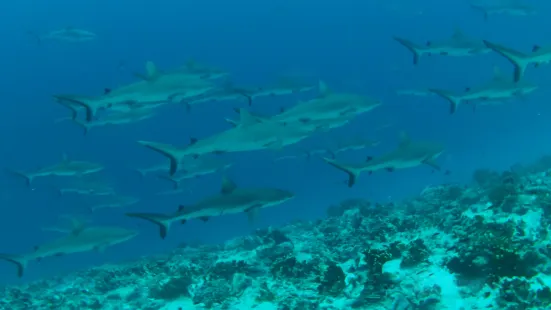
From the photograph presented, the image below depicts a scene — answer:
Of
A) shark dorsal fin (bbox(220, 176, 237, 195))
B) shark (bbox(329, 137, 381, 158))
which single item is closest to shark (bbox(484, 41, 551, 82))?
shark dorsal fin (bbox(220, 176, 237, 195))

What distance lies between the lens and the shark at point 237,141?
957 centimetres

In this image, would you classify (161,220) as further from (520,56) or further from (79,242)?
(520,56)

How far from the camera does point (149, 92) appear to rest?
11.9 metres

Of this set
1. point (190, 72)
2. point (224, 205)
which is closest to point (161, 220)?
point (224, 205)

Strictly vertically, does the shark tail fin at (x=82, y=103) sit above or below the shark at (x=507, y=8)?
below

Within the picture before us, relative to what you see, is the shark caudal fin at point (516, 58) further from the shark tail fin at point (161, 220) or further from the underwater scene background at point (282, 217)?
the shark tail fin at point (161, 220)

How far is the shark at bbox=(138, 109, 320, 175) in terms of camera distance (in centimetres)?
957

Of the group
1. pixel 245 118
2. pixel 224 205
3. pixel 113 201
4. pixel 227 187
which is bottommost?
pixel 113 201

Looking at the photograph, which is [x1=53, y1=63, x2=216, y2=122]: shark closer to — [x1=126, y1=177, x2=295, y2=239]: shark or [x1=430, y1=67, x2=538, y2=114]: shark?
[x1=126, y1=177, x2=295, y2=239]: shark

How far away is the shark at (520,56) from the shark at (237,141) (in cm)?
436

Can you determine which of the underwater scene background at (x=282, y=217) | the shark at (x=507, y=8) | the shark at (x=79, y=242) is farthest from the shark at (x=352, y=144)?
the shark at (x=507, y=8)

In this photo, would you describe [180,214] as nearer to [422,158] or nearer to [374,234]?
[374,234]

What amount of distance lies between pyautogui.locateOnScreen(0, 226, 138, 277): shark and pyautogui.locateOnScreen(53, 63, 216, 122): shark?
2516 millimetres

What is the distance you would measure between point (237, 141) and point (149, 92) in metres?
2.96
